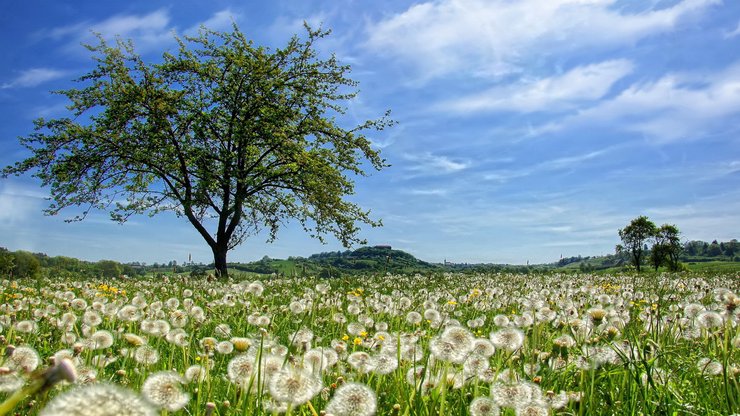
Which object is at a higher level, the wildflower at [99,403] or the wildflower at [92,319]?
the wildflower at [99,403]

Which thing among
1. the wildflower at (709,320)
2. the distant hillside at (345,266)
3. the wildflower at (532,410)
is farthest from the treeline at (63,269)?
the wildflower at (709,320)

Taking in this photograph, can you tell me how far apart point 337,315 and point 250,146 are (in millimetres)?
31265

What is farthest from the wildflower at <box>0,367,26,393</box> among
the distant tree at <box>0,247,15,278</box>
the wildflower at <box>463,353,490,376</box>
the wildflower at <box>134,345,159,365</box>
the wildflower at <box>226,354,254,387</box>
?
the distant tree at <box>0,247,15,278</box>

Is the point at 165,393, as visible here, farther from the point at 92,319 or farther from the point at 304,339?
the point at 92,319

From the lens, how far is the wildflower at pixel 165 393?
214cm

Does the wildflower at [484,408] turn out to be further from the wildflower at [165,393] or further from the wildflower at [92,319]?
the wildflower at [92,319]

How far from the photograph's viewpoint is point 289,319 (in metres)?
6.33

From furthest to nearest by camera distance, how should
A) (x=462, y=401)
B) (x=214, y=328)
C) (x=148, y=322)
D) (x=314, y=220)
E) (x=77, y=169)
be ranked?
(x=314, y=220) < (x=77, y=169) < (x=214, y=328) < (x=148, y=322) < (x=462, y=401)

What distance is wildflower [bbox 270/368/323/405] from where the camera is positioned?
213 centimetres

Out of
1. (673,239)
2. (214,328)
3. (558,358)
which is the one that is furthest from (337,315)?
(673,239)


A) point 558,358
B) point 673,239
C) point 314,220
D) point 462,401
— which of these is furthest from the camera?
point 673,239

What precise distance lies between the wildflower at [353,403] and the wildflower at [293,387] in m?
0.11

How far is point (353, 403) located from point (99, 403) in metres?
1.18

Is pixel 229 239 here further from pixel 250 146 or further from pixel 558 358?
pixel 558 358
